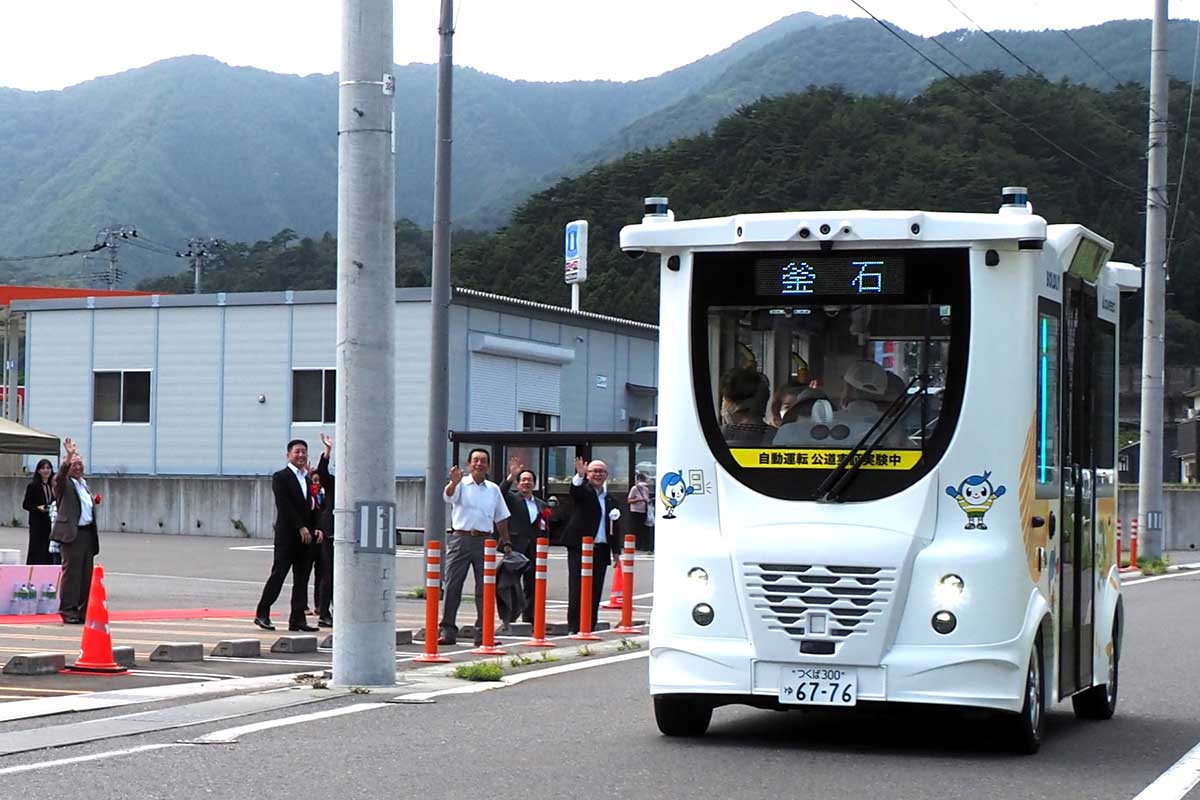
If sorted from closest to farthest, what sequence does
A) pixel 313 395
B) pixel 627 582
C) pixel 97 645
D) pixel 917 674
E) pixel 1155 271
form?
pixel 917 674 → pixel 97 645 → pixel 627 582 → pixel 1155 271 → pixel 313 395

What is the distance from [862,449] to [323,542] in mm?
10689

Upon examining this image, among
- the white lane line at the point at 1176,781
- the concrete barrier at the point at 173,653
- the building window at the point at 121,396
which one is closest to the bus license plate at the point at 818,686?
the white lane line at the point at 1176,781

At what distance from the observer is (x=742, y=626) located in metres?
10.3

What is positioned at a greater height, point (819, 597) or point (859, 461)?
point (859, 461)

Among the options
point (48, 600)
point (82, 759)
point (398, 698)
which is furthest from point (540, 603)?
point (82, 759)

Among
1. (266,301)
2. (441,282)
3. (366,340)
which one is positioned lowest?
(366,340)

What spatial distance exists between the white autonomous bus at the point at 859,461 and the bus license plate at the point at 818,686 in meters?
0.01

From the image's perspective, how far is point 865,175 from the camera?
82.6m

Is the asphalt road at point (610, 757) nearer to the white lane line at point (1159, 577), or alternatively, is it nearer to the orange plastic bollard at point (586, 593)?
the orange plastic bollard at point (586, 593)

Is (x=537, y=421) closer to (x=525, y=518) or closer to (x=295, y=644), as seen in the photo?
(x=525, y=518)

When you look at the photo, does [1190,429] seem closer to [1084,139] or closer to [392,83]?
[1084,139]

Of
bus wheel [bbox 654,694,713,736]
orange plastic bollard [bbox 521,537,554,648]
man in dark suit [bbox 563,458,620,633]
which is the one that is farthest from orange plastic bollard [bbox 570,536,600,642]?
bus wheel [bbox 654,694,713,736]

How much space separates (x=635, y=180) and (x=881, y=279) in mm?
81081

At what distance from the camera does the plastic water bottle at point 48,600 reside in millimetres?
21188
